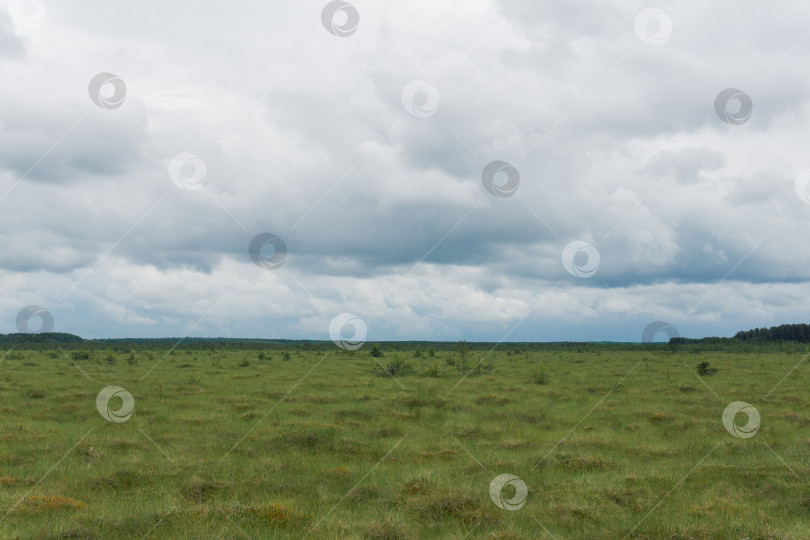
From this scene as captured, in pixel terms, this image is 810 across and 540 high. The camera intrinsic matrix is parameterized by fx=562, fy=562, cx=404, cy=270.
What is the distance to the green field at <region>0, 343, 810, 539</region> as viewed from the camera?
400 inches

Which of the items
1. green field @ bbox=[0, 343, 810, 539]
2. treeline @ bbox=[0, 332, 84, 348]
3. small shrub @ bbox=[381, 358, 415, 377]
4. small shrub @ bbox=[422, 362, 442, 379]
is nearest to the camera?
green field @ bbox=[0, 343, 810, 539]

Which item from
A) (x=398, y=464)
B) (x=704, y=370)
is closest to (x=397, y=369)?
(x=704, y=370)

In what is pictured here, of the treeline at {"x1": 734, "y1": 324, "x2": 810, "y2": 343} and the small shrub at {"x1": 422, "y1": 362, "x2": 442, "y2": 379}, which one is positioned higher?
the treeline at {"x1": 734, "y1": 324, "x2": 810, "y2": 343}

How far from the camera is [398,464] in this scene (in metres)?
14.7

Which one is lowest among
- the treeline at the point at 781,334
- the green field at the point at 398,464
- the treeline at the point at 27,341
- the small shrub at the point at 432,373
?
the green field at the point at 398,464

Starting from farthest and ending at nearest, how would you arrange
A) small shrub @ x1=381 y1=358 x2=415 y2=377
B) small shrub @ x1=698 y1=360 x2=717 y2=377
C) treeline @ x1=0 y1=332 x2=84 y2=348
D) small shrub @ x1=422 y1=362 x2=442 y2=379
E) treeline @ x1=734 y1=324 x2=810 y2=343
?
treeline @ x1=734 y1=324 x2=810 y2=343, treeline @ x1=0 y1=332 x2=84 y2=348, small shrub @ x1=698 y1=360 x2=717 y2=377, small shrub @ x1=381 y1=358 x2=415 y2=377, small shrub @ x1=422 y1=362 x2=442 y2=379


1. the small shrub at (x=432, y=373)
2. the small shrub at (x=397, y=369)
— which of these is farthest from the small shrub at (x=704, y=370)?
the small shrub at (x=397, y=369)

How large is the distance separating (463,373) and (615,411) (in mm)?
16196

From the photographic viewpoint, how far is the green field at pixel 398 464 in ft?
33.3

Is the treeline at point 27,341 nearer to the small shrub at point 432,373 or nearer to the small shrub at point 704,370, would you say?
the small shrub at point 432,373

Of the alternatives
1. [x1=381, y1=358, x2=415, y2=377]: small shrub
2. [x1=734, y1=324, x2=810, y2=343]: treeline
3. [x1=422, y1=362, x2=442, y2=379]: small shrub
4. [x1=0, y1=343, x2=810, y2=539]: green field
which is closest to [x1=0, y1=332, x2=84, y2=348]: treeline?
[x1=381, y1=358, x2=415, y2=377]: small shrub

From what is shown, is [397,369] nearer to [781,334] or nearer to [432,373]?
[432,373]

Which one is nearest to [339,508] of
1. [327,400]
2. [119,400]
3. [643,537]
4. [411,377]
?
[643,537]

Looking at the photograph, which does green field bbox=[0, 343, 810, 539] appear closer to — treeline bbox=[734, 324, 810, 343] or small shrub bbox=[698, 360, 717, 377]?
small shrub bbox=[698, 360, 717, 377]
